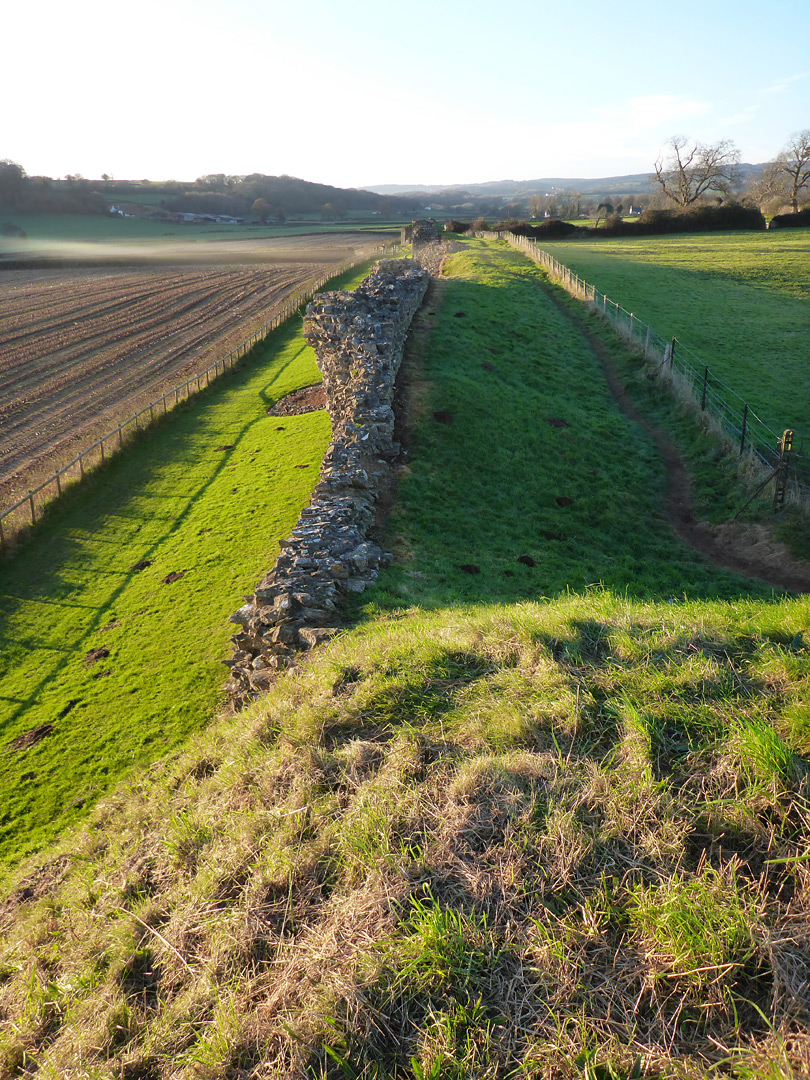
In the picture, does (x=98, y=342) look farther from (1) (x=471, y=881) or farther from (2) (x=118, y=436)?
(1) (x=471, y=881)

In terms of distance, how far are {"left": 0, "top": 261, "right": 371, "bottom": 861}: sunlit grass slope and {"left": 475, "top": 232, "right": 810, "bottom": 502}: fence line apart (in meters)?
15.6

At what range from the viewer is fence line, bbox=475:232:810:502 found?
2100 centimetres

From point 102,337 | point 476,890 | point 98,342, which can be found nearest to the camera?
point 476,890

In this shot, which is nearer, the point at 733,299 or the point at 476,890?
the point at 476,890

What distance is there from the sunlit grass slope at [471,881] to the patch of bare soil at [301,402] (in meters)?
22.6

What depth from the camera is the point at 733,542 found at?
18547 mm

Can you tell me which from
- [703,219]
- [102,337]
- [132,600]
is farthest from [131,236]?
[132,600]

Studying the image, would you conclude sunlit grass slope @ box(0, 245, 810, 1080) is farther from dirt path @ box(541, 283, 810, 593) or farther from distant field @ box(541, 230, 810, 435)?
distant field @ box(541, 230, 810, 435)

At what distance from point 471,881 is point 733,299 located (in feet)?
171

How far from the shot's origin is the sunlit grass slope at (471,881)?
3.68 metres

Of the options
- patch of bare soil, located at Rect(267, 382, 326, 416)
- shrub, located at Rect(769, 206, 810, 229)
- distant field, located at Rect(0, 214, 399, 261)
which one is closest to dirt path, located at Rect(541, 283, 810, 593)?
patch of bare soil, located at Rect(267, 382, 326, 416)

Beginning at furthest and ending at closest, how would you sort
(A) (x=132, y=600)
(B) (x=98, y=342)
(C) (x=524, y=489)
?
(B) (x=98, y=342), (C) (x=524, y=489), (A) (x=132, y=600)

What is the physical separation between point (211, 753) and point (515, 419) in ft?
64.2

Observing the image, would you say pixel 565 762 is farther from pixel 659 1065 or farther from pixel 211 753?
pixel 211 753
